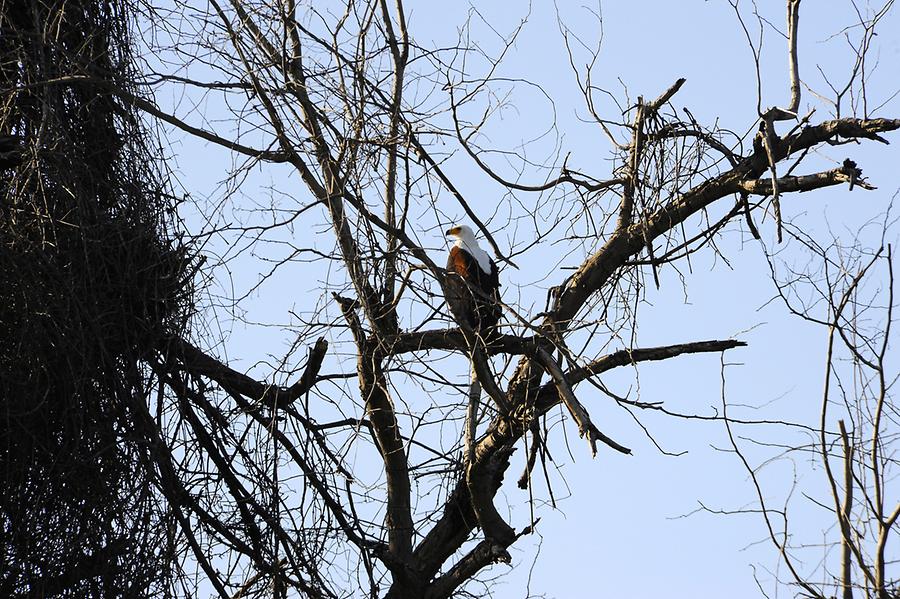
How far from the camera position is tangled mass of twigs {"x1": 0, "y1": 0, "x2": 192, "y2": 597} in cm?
363

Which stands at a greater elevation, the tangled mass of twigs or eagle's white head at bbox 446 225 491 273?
eagle's white head at bbox 446 225 491 273

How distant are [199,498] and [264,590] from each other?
0.36 metres

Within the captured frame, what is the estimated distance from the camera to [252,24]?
3.78 m

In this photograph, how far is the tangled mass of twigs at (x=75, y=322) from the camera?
363 centimetres

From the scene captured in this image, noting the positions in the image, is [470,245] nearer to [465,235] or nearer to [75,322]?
[465,235]

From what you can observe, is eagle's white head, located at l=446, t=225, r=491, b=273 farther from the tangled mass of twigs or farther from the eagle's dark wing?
the tangled mass of twigs

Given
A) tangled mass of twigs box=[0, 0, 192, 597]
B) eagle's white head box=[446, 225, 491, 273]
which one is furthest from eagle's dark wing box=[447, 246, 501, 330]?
tangled mass of twigs box=[0, 0, 192, 597]

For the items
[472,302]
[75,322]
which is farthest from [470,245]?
[75,322]

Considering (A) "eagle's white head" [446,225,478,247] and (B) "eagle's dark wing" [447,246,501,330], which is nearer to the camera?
(B) "eagle's dark wing" [447,246,501,330]

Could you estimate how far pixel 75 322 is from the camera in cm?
368

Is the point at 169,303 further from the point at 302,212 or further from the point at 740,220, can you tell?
the point at 740,220

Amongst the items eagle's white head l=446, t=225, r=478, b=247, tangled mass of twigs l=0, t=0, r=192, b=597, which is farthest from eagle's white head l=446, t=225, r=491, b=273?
tangled mass of twigs l=0, t=0, r=192, b=597

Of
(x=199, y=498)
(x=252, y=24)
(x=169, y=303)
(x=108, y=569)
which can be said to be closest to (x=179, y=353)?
(x=169, y=303)

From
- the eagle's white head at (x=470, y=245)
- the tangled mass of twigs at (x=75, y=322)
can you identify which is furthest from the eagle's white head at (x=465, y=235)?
the tangled mass of twigs at (x=75, y=322)
